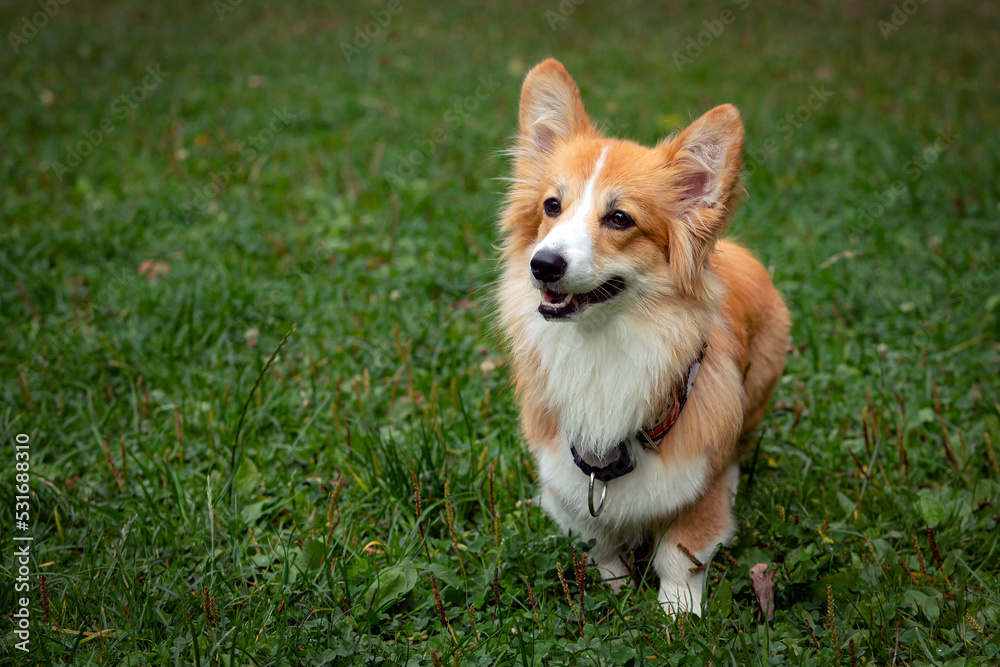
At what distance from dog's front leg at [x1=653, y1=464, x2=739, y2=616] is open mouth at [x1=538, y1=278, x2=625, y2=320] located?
80 centimetres

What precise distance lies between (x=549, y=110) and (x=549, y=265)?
0.80 m

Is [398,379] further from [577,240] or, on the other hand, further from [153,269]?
[153,269]

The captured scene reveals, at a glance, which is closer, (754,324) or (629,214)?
(629,214)

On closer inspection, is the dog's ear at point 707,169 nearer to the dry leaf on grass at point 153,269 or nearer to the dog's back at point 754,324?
the dog's back at point 754,324

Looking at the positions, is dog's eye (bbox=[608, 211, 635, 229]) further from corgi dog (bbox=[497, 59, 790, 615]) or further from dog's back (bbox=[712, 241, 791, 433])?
dog's back (bbox=[712, 241, 791, 433])

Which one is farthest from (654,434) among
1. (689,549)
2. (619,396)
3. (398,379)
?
(398,379)

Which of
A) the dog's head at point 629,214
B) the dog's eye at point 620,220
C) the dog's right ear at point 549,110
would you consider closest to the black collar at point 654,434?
the dog's head at point 629,214

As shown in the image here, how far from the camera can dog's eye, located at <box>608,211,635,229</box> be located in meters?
2.37

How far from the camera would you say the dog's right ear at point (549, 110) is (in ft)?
8.45

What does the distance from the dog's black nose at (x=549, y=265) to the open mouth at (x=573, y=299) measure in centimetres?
10

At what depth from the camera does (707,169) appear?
7.64ft

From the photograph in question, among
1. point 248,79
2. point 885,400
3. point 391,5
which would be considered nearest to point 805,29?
point 391,5

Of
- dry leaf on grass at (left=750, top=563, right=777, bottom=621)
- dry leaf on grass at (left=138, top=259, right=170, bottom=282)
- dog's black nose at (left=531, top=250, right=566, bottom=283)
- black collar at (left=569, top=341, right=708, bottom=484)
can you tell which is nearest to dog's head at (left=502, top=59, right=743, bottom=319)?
dog's black nose at (left=531, top=250, right=566, bottom=283)

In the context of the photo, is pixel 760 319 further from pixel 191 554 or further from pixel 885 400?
pixel 191 554
